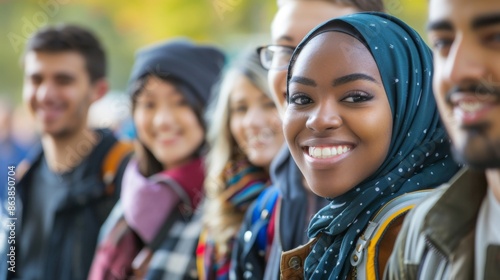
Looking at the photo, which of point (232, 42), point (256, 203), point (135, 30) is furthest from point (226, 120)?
point (135, 30)

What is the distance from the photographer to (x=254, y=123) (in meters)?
3.92

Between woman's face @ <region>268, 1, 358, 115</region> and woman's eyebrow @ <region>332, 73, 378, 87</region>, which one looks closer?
woman's eyebrow @ <region>332, 73, 378, 87</region>

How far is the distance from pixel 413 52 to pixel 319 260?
0.64 metres

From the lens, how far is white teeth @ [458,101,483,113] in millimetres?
1715

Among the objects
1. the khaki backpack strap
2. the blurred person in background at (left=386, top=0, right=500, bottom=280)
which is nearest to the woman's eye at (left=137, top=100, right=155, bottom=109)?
the khaki backpack strap

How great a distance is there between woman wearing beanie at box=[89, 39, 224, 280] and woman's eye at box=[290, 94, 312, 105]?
1.88 metres

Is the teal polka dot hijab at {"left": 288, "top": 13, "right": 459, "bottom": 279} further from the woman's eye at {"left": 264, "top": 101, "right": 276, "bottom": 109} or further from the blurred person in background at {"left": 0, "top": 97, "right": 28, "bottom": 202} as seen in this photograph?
the blurred person in background at {"left": 0, "top": 97, "right": 28, "bottom": 202}

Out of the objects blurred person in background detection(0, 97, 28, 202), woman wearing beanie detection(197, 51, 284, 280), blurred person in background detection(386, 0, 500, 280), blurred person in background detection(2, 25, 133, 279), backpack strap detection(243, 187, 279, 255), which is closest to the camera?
blurred person in background detection(386, 0, 500, 280)

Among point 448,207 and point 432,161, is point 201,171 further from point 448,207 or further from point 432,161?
point 448,207

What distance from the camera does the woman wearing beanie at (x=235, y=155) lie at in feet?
12.5

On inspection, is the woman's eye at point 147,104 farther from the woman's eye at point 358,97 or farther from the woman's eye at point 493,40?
the woman's eye at point 493,40

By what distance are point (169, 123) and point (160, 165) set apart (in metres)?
0.39

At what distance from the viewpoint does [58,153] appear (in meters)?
5.07

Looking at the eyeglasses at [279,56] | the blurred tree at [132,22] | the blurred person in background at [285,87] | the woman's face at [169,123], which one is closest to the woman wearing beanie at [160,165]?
the woman's face at [169,123]
